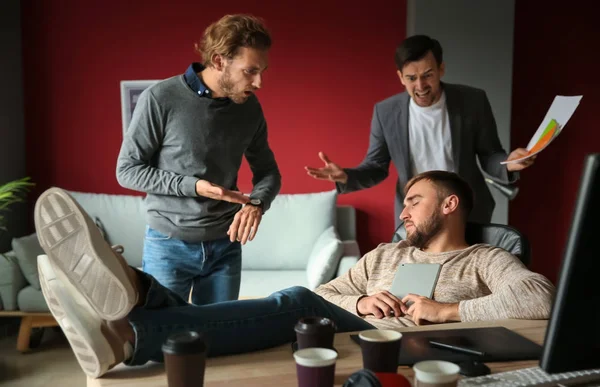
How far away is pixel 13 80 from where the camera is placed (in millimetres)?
4652

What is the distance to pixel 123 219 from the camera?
4531 millimetres

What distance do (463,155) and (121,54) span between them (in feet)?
9.29

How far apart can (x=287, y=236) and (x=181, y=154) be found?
92.1 inches

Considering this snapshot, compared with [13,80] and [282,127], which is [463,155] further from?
[13,80]

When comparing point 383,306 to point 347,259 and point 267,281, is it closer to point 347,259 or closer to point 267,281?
point 347,259

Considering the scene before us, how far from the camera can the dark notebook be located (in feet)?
4.29

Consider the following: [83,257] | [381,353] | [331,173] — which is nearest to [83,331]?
[83,257]

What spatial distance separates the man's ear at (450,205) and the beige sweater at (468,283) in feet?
0.55

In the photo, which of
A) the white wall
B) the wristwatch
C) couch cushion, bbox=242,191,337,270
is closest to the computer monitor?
the wristwatch

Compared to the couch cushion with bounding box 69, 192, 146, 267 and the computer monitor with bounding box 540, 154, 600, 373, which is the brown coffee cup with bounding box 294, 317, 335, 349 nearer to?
the computer monitor with bounding box 540, 154, 600, 373

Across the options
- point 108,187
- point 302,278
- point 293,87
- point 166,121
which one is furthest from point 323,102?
point 166,121

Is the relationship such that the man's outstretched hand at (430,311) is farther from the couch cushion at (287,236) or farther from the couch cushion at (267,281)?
the couch cushion at (287,236)

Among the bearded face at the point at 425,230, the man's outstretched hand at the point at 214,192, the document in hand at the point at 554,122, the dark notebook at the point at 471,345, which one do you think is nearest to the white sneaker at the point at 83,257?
the dark notebook at the point at 471,345

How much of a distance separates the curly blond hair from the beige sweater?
2.78 feet
